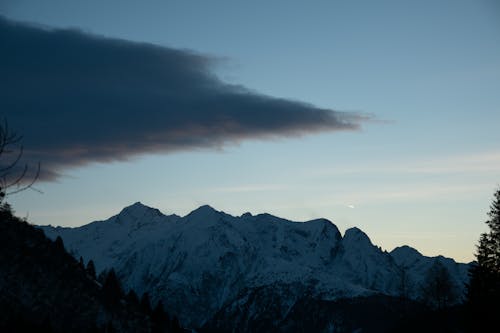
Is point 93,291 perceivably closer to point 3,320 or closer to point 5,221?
point 5,221

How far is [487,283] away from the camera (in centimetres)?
5369

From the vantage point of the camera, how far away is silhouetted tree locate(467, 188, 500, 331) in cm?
4884

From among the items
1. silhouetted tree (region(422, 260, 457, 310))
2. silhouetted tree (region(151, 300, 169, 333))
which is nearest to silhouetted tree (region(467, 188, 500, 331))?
silhouetted tree (region(422, 260, 457, 310))

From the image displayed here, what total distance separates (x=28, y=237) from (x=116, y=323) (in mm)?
25880

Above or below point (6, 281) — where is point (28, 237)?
above

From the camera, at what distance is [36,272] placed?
439 ft

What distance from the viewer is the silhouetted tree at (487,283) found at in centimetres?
4884

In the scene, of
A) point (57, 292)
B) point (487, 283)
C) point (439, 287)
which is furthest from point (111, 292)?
point (487, 283)

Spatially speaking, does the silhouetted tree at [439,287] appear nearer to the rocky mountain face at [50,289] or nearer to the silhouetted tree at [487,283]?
the rocky mountain face at [50,289]

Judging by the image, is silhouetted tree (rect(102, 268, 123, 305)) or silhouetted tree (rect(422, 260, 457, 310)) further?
silhouetted tree (rect(102, 268, 123, 305))

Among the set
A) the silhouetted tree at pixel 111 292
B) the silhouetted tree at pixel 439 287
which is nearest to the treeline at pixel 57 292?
the silhouetted tree at pixel 111 292

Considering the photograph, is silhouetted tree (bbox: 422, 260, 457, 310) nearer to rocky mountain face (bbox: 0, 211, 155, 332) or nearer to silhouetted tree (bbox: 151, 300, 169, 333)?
silhouetted tree (bbox: 151, 300, 169, 333)

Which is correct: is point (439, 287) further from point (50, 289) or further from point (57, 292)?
point (50, 289)

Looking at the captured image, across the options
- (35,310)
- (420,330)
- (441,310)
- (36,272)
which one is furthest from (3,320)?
(441,310)
